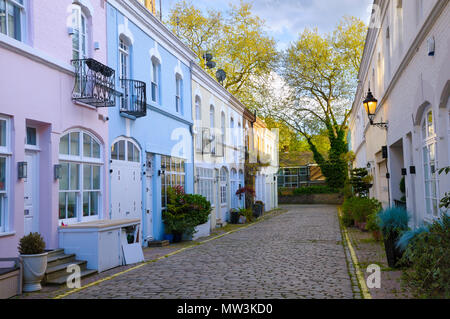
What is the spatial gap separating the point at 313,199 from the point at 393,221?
3691 cm

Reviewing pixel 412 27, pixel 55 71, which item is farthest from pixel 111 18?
pixel 412 27

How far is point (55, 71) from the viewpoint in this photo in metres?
9.38

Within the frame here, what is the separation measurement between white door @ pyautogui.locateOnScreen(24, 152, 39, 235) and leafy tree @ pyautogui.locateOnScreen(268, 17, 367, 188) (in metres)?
30.3

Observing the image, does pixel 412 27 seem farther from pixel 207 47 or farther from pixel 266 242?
pixel 207 47

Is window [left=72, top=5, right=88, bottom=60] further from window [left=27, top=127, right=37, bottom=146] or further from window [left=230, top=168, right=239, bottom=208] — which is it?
window [left=230, top=168, right=239, bottom=208]

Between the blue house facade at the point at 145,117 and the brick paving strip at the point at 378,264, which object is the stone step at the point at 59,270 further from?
the brick paving strip at the point at 378,264

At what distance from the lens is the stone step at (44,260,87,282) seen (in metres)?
8.05

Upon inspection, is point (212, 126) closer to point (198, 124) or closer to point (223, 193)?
point (198, 124)

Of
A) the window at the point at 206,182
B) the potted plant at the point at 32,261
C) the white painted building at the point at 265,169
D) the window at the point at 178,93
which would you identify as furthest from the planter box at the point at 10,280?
the white painted building at the point at 265,169

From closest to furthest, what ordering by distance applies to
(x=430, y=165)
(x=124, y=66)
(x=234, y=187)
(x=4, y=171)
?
(x=4, y=171) < (x=430, y=165) < (x=124, y=66) < (x=234, y=187)

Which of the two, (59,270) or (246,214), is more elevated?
(246,214)

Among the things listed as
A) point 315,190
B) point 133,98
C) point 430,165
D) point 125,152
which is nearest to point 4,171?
point 125,152

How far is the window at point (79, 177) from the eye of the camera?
9.77m

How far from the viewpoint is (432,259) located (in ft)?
19.4
